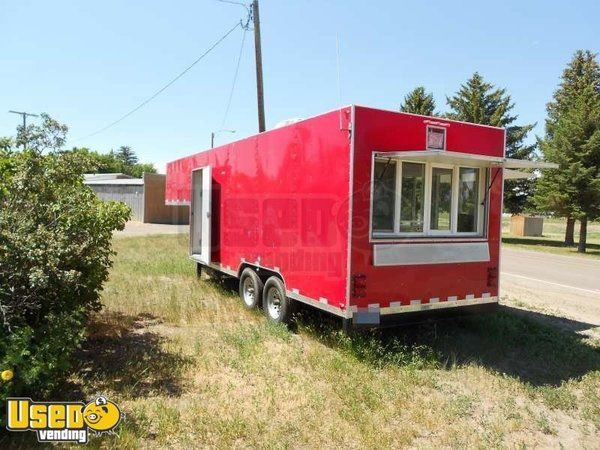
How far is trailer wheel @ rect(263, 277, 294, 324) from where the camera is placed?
6.93 metres

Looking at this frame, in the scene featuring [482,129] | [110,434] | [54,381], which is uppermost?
[482,129]

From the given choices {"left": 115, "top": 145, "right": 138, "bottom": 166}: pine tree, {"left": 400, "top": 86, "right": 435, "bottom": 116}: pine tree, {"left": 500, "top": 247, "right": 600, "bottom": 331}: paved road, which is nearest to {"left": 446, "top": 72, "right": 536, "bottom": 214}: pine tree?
{"left": 400, "top": 86, "right": 435, "bottom": 116}: pine tree

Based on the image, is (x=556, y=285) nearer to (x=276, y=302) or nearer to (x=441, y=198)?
(x=441, y=198)

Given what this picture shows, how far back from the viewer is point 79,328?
15.7ft

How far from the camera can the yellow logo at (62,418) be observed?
A: 12.2ft

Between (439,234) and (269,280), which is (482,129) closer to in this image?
(439,234)

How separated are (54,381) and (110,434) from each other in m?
0.80

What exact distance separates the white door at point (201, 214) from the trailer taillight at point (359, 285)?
4.66 m

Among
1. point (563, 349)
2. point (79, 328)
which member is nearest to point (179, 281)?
point (79, 328)

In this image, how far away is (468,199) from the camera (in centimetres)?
670

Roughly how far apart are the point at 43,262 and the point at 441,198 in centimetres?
496

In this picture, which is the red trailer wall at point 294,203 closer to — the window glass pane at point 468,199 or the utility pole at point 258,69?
the window glass pane at point 468,199

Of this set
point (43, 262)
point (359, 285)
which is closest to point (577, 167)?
point (359, 285)

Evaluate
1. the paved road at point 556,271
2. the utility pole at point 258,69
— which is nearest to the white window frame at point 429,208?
the paved road at point 556,271
